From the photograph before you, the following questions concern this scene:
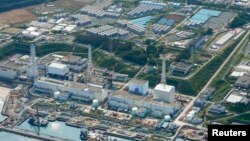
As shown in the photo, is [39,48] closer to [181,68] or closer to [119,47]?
[119,47]

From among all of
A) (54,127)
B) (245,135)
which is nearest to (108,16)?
(54,127)

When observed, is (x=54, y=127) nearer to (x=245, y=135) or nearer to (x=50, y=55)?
(x=50, y=55)

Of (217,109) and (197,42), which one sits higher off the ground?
(197,42)

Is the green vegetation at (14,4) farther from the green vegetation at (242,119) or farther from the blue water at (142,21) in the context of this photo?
the green vegetation at (242,119)

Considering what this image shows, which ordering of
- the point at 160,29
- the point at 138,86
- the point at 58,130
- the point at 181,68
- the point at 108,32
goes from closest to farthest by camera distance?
the point at 58,130 < the point at 138,86 < the point at 181,68 < the point at 108,32 < the point at 160,29

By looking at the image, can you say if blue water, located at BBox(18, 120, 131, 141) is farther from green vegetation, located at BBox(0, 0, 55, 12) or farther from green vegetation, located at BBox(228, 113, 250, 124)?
green vegetation, located at BBox(0, 0, 55, 12)

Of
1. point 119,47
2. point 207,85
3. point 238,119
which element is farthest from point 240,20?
point 238,119
